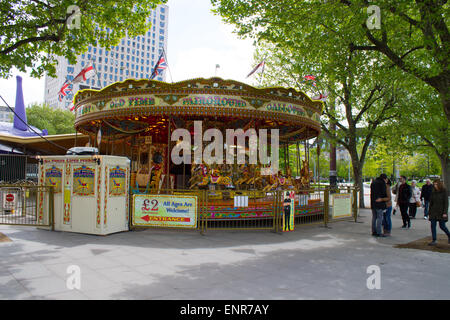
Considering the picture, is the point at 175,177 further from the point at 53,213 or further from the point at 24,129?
the point at 24,129

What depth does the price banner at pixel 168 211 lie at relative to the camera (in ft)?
30.7

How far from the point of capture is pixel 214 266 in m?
6.23

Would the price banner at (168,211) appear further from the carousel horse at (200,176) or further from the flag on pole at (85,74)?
Result: the flag on pole at (85,74)

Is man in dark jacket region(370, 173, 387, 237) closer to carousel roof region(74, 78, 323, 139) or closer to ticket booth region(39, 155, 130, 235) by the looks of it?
carousel roof region(74, 78, 323, 139)

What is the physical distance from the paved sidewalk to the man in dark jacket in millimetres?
491

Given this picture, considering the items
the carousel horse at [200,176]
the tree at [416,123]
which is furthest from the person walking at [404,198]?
the carousel horse at [200,176]

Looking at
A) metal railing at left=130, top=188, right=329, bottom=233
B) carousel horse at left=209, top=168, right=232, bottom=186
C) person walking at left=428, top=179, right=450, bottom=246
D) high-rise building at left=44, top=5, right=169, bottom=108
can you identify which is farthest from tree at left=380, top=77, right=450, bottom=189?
high-rise building at left=44, top=5, right=169, bottom=108

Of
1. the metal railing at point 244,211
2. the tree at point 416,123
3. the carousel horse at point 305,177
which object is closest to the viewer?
the metal railing at point 244,211

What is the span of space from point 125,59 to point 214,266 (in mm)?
119105

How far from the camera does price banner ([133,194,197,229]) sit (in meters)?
9.34

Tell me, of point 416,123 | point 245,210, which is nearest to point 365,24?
point 245,210

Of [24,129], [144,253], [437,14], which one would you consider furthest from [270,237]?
[24,129]

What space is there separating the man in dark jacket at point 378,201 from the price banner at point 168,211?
17.7 feet
